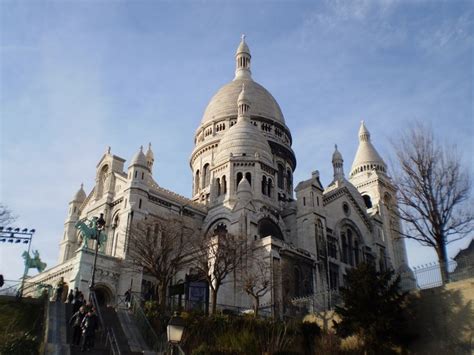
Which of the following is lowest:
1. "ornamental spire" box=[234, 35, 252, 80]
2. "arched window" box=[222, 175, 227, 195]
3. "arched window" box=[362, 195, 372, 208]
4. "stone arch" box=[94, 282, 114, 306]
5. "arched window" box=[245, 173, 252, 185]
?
"stone arch" box=[94, 282, 114, 306]

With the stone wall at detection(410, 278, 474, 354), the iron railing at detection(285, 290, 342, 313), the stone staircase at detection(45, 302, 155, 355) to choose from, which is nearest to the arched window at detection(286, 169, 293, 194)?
the iron railing at detection(285, 290, 342, 313)

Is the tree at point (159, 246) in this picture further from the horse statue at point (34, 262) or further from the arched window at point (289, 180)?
the arched window at point (289, 180)

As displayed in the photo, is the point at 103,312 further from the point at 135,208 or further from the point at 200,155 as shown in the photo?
the point at 200,155

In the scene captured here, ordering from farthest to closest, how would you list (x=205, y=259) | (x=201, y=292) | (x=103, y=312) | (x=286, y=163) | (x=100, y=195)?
(x=286, y=163), (x=100, y=195), (x=205, y=259), (x=201, y=292), (x=103, y=312)

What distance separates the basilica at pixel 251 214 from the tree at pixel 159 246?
2074 mm

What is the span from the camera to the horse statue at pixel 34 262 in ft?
141

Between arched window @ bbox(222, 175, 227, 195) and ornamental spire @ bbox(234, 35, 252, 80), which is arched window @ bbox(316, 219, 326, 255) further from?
ornamental spire @ bbox(234, 35, 252, 80)

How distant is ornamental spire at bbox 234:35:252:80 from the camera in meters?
78.4

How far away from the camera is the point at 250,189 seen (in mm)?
49031

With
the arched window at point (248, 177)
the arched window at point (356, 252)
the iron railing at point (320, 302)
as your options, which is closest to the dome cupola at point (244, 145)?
the arched window at point (248, 177)

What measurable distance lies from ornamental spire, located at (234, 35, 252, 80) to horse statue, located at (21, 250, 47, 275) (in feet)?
141

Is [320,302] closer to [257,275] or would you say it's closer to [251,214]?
[257,275]

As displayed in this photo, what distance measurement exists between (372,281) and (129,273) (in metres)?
22.2

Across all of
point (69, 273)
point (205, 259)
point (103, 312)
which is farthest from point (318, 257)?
point (103, 312)
